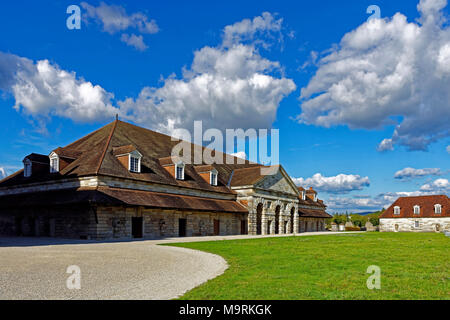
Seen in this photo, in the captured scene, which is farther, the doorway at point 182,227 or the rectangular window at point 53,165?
the doorway at point 182,227

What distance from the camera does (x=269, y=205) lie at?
145 feet

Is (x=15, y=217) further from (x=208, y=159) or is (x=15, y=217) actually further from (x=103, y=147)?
(x=208, y=159)

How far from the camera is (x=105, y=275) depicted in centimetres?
980

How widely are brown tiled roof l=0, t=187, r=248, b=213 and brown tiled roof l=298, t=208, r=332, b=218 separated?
22.0m

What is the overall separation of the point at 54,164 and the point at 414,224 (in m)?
59.0

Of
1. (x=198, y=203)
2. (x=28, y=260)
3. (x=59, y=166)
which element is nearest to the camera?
(x=28, y=260)

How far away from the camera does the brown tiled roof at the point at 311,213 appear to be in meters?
54.2

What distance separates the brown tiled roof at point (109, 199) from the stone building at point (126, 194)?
70 millimetres

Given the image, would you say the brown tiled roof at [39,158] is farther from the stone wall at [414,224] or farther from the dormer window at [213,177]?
the stone wall at [414,224]

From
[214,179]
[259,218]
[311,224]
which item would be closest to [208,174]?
[214,179]

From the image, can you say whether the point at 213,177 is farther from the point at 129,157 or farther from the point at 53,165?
the point at 53,165

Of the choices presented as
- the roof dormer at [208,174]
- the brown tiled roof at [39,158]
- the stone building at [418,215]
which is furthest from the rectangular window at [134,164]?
the stone building at [418,215]
